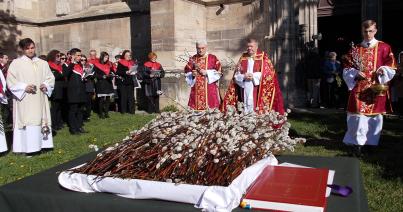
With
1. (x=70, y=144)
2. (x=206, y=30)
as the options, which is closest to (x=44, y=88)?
(x=70, y=144)

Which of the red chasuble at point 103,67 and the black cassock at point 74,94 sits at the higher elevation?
the red chasuble at point 103,67

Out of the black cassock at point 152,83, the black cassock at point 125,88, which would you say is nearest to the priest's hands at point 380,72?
the black cassock at point 152,83

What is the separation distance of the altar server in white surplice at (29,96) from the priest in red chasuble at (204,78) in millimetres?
2679

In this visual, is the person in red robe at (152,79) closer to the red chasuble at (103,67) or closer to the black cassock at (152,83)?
the black cassock at (152,83)

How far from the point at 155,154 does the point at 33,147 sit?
5686mm

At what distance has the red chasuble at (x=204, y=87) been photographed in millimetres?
7934

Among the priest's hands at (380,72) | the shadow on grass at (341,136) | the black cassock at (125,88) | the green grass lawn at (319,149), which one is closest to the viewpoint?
the green grass lawn at (319,149)

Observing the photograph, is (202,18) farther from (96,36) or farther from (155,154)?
(155,154)

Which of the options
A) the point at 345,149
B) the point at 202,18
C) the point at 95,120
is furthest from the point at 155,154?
the point at 202,18

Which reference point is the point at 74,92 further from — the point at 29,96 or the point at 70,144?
the point at 29,96

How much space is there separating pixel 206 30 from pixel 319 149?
6.80 meters

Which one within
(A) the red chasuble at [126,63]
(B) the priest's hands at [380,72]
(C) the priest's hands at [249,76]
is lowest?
(C) the priest's hands at [249,76]

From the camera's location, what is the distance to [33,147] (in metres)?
7.15

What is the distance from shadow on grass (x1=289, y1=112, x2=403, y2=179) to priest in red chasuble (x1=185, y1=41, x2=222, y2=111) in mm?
1809
